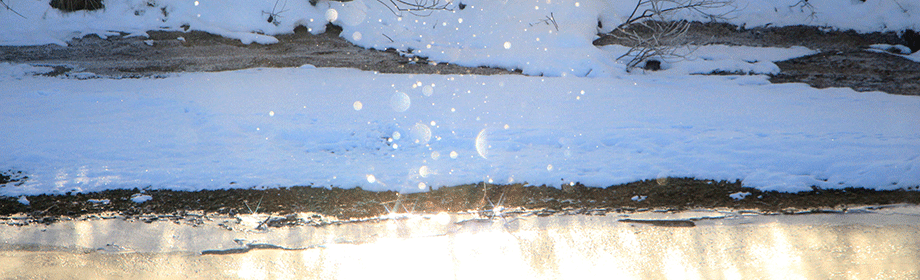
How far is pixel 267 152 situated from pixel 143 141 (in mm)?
1239

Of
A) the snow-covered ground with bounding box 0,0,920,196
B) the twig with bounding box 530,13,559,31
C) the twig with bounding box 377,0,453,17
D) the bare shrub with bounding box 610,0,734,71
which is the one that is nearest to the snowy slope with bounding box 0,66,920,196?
the snow-covered ground with bounding box 0,0,920,196

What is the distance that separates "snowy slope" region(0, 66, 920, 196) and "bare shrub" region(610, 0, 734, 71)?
0.47 m

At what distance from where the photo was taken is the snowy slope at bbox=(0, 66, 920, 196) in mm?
4250

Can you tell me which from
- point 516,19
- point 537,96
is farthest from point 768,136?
point 516,19

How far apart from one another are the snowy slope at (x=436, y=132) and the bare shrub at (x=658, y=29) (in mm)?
466

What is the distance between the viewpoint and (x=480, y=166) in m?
4.33

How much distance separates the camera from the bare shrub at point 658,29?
6.08m

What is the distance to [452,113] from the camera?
5176 millimetres

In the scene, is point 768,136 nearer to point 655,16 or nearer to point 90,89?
point 655,16

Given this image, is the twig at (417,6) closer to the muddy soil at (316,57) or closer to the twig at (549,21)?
the muddy soil at (316,57)

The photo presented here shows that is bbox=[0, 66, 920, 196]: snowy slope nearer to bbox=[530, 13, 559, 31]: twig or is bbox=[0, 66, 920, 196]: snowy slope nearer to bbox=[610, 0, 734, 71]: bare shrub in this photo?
bbox=[610, 0, 734, 71]: bare shrub

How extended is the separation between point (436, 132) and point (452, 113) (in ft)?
1.42

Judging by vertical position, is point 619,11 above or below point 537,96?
above

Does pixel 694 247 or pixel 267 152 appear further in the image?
pixel 267 152
